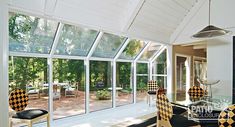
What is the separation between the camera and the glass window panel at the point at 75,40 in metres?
4.03

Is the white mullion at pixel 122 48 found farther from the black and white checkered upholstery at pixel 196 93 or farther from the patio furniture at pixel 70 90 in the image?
the black and white checkered upholstery at pixel 196 93

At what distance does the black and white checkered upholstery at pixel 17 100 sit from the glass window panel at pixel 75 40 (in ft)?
4.18

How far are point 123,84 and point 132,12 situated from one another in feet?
9.47

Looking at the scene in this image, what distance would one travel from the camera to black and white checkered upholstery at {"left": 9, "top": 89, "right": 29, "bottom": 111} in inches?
124

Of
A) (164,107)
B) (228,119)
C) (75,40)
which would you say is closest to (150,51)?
(75,40)

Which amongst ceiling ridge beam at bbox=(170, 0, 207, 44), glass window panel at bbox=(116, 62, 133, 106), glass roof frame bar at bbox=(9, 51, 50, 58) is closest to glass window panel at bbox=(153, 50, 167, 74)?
ceiling ridge beam at bbox=(170, 0, 207, 44)

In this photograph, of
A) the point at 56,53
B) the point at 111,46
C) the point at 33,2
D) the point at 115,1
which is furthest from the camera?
the point at 111,46

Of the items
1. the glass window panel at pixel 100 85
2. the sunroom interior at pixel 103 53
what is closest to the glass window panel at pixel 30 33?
the sunroom interior at pixel 103 53

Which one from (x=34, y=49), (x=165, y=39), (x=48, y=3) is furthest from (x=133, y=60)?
(x=48, y=3)

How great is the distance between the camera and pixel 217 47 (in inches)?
194

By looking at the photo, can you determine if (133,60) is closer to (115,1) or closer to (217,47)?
(217,47)

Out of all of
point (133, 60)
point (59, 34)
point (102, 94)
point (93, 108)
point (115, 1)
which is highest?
point (115, 1)

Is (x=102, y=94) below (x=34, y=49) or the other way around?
below

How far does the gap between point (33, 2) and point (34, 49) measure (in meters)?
1.35
